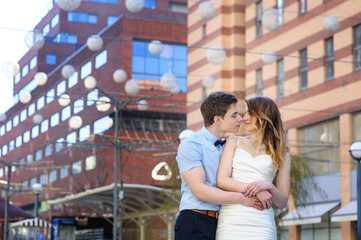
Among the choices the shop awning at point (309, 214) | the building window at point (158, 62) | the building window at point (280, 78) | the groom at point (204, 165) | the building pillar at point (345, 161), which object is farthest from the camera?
the building window at point (158, 62)

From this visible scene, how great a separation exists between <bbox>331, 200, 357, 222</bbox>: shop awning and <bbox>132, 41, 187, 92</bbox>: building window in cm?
3088

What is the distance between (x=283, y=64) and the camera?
35.6 m

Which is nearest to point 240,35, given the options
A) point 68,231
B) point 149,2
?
point 68,231

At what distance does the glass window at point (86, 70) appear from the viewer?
29.3 metres

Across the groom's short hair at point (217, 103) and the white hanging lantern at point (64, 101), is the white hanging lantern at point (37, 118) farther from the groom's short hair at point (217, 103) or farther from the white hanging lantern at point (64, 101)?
the groom's short hair at point (217, 103)

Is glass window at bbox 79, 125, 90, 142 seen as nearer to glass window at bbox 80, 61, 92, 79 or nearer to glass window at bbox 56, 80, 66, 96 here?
glass window at bbox 56, 80, 66, 96

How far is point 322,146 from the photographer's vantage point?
31.6 metres

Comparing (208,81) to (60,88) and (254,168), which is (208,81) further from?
(254,168)

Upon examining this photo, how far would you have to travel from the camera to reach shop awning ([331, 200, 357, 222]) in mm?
28011

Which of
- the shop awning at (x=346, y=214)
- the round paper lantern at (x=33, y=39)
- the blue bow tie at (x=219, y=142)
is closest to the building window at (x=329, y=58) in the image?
the shop awning at (x=346, y=214)

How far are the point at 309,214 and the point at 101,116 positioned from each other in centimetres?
1018

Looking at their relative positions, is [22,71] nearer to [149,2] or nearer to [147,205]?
[147,205]

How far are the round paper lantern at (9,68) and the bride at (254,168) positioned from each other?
16.6 m

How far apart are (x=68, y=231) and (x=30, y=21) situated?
23966 mm
